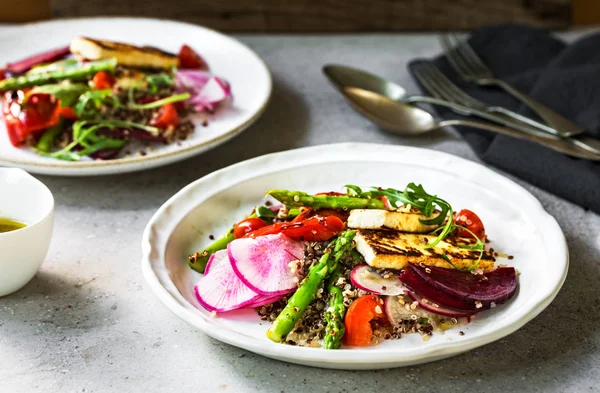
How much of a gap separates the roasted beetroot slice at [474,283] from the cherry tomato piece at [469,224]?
0.20 meters

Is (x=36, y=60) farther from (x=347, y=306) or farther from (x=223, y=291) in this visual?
(x=347, y=306)

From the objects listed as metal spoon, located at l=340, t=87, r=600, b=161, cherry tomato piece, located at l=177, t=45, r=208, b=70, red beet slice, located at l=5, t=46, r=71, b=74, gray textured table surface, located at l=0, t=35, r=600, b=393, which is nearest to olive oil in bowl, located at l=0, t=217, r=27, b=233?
gray textured table surface, located at l=0, t=35, r=600, b=393

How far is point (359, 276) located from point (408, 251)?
6.5 inches

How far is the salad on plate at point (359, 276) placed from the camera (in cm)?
219

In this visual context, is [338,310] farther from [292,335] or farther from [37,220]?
[37,220]

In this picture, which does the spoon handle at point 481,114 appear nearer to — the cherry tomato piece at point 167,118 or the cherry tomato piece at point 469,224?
the cherry tomato piece at point 469,224

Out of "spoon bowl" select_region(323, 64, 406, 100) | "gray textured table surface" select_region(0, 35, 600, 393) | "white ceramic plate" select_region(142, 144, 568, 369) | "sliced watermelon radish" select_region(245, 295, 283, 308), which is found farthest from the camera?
"spoon bowl" select_region(323, 64, 406, 100)

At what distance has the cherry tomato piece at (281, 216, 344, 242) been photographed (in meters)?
2.37

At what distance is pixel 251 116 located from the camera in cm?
335

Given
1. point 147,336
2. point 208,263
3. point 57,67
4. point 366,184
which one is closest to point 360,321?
point 208,263

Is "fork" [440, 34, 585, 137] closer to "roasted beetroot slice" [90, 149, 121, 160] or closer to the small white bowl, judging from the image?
"roasted beetroot slice" [90, 149, 121, 160]

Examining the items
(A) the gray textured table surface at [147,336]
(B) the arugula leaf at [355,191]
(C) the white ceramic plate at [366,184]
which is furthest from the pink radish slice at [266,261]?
(B) the arugula leaf at [355,191]

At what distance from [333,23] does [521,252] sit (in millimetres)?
2891

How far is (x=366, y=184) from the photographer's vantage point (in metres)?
2.96
